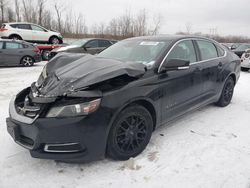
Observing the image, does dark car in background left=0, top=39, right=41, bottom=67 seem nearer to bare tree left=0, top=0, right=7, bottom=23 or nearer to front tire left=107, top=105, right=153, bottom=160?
front tire left=107, top=105, right=153, bottom=160

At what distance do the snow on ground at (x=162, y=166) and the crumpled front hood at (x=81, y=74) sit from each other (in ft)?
3.02

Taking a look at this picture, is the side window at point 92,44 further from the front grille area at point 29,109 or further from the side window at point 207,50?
the front grille area at point 29,109

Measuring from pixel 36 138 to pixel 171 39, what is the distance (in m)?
2.51

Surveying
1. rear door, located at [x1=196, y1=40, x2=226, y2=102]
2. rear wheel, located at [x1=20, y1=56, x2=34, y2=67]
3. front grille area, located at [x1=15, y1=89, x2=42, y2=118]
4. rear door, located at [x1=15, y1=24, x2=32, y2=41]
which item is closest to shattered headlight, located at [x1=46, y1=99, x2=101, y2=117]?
front grille area, located at [x1=15, y1=89, x2=42, y2=118]

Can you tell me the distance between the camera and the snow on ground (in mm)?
2652

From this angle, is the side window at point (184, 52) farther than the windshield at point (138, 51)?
Yes

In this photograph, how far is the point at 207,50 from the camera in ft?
15.3

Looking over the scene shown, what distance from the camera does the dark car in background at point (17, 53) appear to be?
449 inches

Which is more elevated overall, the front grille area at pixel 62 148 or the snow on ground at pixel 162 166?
the front grille area at pixel 62 148

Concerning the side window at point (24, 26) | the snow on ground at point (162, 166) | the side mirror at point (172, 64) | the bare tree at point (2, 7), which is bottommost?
the snow on ground at point (162, 166)

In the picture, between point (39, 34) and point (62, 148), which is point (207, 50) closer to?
point (62, 148)

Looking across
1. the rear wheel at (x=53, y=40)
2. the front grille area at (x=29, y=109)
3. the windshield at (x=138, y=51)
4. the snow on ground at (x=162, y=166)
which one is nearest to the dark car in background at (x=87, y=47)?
the rear wheel at (x=53, y=40)

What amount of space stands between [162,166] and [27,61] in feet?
36.1

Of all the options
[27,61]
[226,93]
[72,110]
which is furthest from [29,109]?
[27,61]
